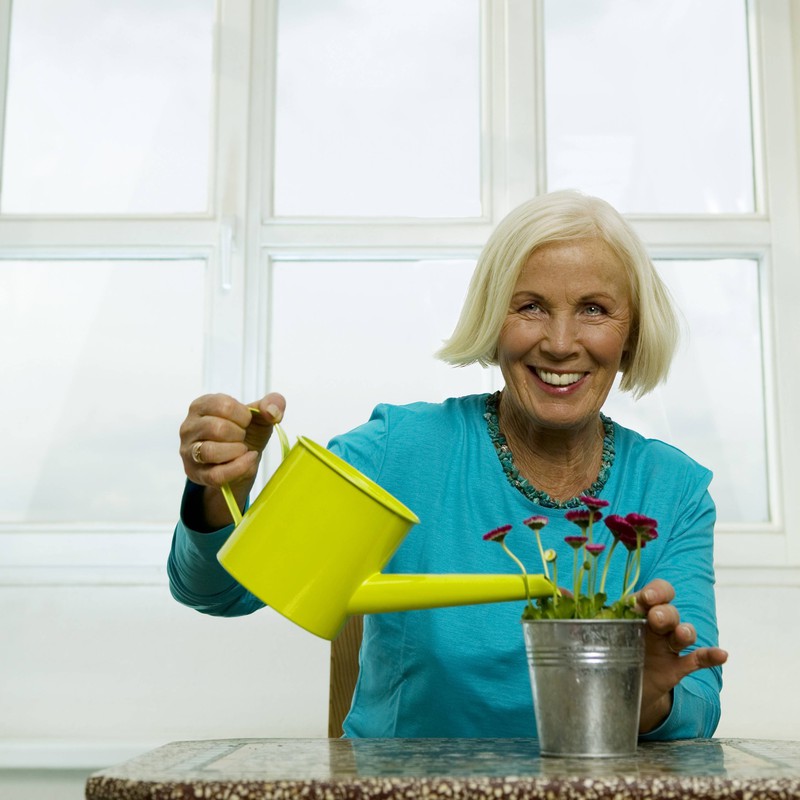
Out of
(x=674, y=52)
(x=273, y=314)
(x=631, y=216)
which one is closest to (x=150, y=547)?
(x=273, y=314)

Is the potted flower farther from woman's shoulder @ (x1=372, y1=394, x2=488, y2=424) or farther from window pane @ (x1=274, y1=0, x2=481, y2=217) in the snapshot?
window pane @ (x1=274, y1=0, x2=481, y2=217)

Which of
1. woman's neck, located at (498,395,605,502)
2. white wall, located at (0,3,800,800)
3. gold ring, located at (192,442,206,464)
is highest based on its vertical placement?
woman's neck, located at (498,395,605,502)

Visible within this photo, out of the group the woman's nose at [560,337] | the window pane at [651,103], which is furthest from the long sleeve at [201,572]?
the window pane at [651,103]

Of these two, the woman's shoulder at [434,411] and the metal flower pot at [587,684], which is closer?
the metal flower pot at [587,684]

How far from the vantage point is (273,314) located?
2.23 m

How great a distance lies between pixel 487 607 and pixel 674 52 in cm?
161

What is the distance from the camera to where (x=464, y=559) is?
124 cm

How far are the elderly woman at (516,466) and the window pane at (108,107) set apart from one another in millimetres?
1141

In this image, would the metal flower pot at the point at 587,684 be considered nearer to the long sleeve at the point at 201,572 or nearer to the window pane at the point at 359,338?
the long sleeve at the point at 201,572

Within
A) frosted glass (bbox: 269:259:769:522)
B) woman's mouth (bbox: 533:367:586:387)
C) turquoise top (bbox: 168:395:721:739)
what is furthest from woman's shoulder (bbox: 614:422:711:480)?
frosted glass (bbox: 269:259:769:522)

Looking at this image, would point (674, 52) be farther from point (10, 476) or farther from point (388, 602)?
point (388, 602)

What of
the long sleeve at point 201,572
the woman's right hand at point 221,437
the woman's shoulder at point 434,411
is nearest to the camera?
the woman's right hand at point 221,437

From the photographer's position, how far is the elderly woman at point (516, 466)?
1.17m

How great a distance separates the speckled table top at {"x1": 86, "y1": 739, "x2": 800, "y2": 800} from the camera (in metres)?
0.65
